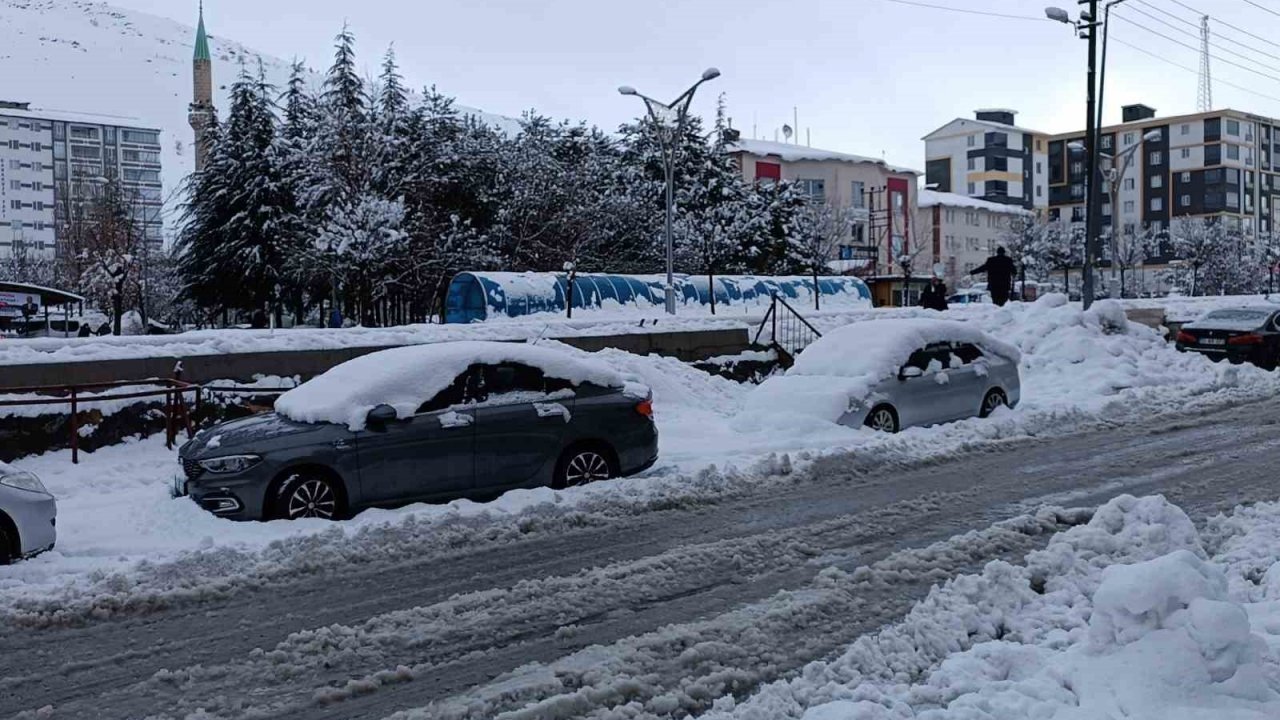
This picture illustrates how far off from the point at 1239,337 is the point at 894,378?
12.5 m

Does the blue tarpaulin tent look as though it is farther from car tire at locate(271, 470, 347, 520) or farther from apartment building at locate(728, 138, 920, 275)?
apartment building at locate(728, 138, 920, 275)

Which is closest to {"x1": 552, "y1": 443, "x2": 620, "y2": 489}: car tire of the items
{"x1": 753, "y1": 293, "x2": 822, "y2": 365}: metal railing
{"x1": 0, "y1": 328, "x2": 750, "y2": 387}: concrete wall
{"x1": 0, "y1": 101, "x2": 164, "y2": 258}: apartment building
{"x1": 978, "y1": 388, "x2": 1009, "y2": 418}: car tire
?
{"x1": 0, "y1": 328, "x2": 750, "y2": 387}: concrete wall

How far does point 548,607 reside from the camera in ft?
22.3

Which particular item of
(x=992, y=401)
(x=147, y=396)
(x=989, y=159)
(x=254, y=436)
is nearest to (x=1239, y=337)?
(x=992, y=401)

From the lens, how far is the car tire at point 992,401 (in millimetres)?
16016

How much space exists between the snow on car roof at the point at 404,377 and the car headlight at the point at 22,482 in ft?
6.93

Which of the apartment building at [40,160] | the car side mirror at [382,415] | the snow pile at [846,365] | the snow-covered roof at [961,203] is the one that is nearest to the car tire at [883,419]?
the snow pile at [846,365]

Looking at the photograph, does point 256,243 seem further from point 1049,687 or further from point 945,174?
point 945,174

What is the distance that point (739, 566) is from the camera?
778cm

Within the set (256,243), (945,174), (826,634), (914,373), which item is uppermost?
(945,174)

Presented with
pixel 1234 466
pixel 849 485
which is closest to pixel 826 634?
pixel 849 485

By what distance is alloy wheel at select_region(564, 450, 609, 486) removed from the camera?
35.9 feet

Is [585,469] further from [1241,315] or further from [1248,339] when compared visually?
[1241,315]

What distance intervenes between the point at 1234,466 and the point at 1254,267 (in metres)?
84.2
